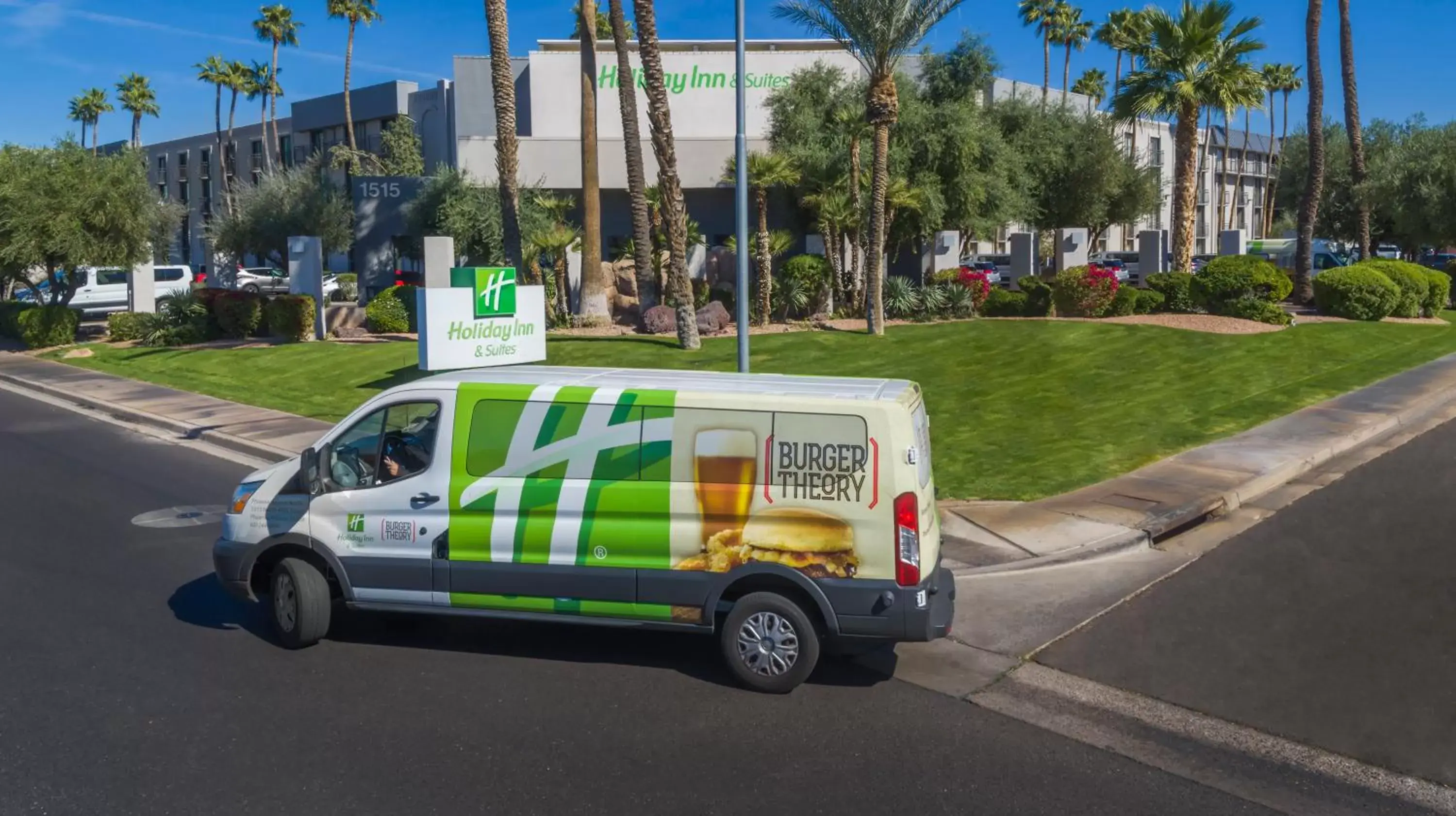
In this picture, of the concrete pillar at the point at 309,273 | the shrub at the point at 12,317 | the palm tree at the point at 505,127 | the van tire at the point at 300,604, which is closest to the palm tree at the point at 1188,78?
the palm tree at the point at 505,127

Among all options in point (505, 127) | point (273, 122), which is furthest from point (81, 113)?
point (505, 127)

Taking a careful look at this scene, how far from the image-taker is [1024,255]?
1188 inches

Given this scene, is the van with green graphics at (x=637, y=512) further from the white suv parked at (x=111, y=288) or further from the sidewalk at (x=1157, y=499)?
the white suv parked at (x=111, y=288)

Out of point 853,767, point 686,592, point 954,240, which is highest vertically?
point 954,240

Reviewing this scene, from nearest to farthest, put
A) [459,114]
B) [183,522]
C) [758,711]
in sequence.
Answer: [758,711]
[183,522]
[459,114]

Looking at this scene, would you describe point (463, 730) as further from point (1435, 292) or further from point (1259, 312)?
point (1435, 292)

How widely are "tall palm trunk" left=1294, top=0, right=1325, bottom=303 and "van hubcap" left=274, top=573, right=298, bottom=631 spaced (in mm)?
26734

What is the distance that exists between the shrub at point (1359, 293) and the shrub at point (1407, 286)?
0.36 metres

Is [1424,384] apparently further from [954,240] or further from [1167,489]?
[954,240]

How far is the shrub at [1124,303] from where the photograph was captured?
2591 centimetres

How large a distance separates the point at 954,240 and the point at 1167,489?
20309 mm

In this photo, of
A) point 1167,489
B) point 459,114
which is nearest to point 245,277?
point 459,114

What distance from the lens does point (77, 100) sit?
8269cm

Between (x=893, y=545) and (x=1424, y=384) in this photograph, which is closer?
(x=893, y=545)
